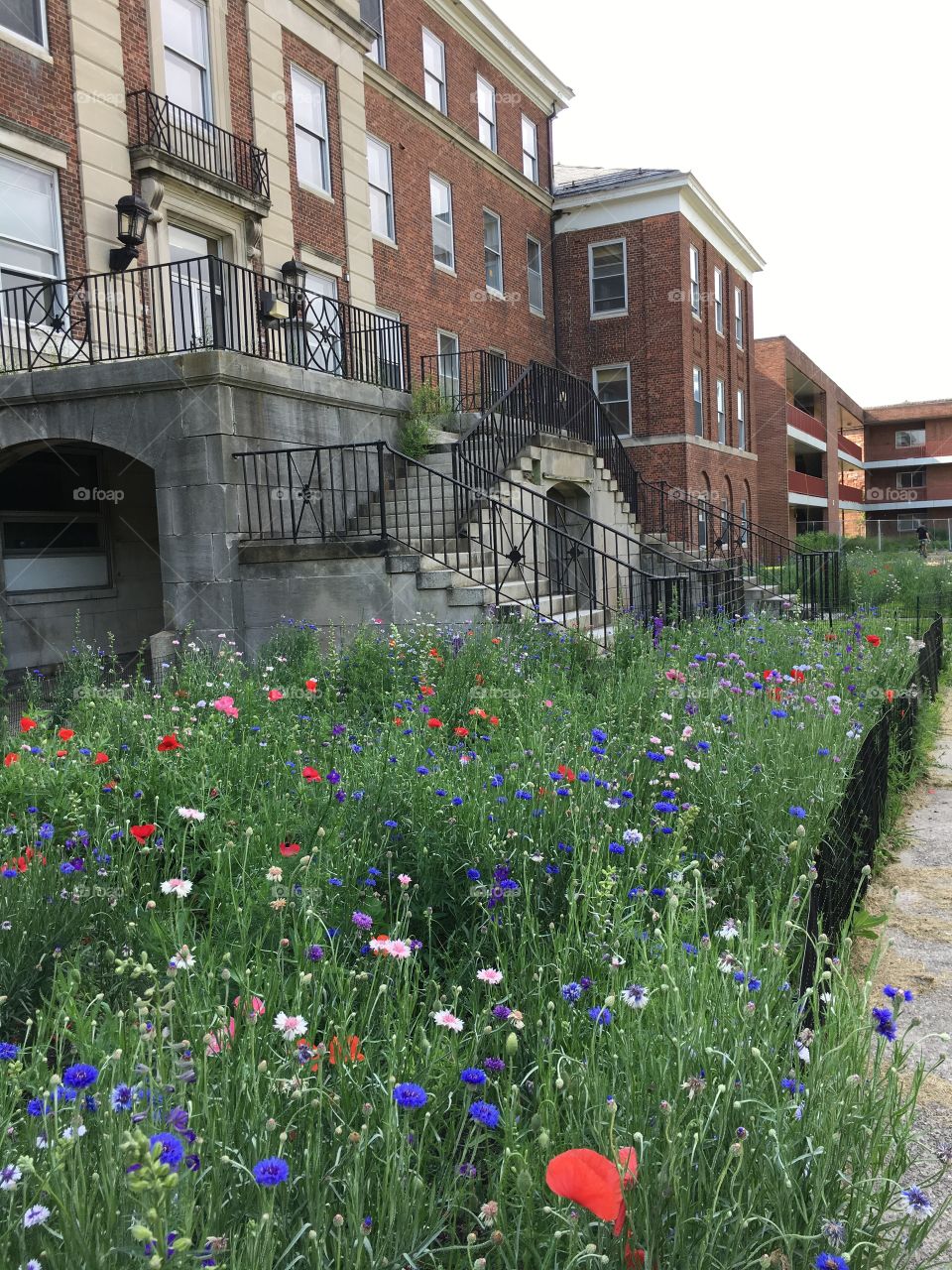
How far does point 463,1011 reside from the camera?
9.26ft

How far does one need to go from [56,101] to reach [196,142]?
2.65 metres

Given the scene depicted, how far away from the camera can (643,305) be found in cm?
2902

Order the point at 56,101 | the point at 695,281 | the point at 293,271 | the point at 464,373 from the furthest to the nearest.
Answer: the point at 695,281 < the point at 464,373 < the point at 293,271 < the point at 56,101

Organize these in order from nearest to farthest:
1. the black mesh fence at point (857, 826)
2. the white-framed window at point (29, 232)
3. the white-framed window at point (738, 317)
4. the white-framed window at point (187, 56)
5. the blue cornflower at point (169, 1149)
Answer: the blue cornflower at point (169, 1149) < the black mesh fence at point (857, 826) < the white-framed window at point (29, 232) < the white-framed window at point (187, 56) < the white-framed window at point (738, 317)

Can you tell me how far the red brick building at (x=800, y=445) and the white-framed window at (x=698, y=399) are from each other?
8.49m

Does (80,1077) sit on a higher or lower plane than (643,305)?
lower

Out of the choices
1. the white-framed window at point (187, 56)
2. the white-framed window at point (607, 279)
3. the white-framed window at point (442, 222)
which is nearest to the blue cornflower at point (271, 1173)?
the white-framed window at point (187, 56)

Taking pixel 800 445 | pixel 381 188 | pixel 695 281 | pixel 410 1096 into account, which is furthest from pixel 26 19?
pixel 800 445

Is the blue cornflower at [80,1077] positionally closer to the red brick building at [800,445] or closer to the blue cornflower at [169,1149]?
the blue cornflower at [169,1149]

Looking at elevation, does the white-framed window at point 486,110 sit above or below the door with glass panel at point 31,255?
above

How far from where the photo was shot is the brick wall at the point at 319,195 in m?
18.0

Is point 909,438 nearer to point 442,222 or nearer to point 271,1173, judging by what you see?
point 442,222

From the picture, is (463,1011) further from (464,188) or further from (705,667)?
(464,188)

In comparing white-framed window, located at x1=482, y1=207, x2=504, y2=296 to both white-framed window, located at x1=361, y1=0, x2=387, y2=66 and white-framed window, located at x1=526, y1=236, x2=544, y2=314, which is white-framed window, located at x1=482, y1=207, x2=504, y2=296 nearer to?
white-framed window, located at x1=526, y1=236, x2=544, y2=314
